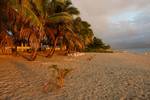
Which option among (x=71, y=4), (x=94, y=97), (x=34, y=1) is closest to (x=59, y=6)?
(x=71, y=4)

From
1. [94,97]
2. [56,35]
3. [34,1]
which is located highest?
[34,1]

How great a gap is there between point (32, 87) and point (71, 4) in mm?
16794

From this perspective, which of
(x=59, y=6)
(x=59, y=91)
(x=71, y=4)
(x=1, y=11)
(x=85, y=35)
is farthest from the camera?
(x=85, y=35)

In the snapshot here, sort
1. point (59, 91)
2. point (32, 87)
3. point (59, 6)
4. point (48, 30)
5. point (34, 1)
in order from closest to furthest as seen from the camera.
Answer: point (59, 91), point (32, 87), point (34, 1), point (48, 30), point (59, 6)

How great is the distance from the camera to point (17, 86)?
8953 mm

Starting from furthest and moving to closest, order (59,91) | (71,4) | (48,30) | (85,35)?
(85,35) → (71,4) → (48,30) → (59,91)

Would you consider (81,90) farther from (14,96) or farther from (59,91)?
(14,96)

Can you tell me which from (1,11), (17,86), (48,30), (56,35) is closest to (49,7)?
(48,30)

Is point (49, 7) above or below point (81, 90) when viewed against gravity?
above

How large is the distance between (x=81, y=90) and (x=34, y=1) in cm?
929

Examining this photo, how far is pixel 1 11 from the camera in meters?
14.4

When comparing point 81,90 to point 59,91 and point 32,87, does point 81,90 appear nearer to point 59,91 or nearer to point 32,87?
point 59,91

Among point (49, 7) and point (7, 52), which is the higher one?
point (49, 7)

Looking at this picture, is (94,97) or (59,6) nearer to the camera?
(94,97)
